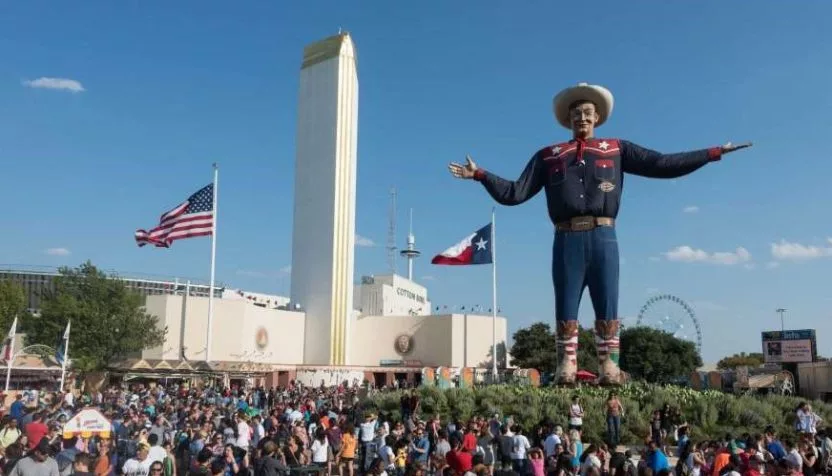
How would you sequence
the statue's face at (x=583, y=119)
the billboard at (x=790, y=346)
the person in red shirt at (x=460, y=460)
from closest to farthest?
the person in red shirt at (x=460, y=460), the statue's face at (x=583, y=119), the billboard at (x=790, y=346)

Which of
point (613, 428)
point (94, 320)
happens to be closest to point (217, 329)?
point (94, 320)

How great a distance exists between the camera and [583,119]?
19.9 meters

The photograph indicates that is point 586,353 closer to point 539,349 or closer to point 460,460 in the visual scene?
point 539,349

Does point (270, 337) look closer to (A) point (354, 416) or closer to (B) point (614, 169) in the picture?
(A) point (354, 416)

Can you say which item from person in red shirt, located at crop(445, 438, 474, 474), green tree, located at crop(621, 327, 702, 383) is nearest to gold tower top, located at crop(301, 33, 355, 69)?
green tree, located at crop(621, 327, 702, 383)

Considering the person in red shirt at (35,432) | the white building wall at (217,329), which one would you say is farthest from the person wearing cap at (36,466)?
the white building wall at (217,329)

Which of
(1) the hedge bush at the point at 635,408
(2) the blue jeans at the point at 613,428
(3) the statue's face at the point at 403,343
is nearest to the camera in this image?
(2) the blue jeans at the point at 613,428

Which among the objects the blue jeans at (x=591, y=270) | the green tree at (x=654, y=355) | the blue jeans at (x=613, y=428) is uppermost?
the blue jeans at (x=591, y=270)

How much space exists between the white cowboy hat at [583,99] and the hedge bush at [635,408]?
741 centimetres

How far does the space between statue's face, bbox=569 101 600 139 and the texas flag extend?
1062 centimetres

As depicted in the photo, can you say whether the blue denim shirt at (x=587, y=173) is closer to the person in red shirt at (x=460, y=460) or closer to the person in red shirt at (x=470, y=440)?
the person in red shirt at (x=470, y=440)

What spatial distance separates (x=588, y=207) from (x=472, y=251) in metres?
11.9

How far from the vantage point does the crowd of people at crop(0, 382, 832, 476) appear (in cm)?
947

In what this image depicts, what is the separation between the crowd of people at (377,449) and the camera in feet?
31.1
